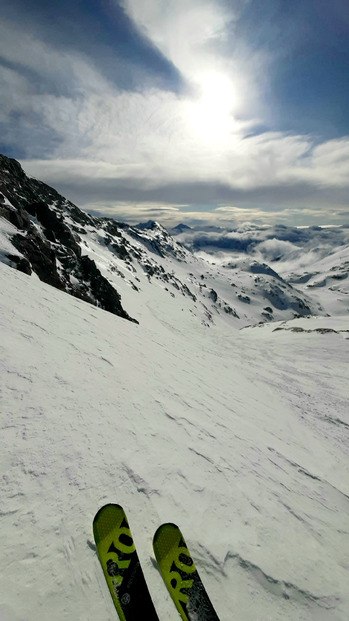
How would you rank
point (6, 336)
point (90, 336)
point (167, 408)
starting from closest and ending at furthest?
point (6, 336)
point (167, 408)
point (90, 336)

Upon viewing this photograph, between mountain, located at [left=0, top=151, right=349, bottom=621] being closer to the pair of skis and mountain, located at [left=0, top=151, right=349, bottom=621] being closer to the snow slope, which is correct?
the snow slope

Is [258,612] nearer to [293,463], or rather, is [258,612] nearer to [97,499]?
[97,499]

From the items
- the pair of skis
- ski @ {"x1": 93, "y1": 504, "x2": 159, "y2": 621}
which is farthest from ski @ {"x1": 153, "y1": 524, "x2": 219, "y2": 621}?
ski @ {"x1": 93, "y1": 504, "x2": 159, "y2": 621}

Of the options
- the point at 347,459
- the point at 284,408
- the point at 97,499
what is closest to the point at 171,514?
the point at 97,499

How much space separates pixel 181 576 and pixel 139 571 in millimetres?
651

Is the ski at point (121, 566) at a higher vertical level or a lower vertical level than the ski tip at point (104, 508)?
lower

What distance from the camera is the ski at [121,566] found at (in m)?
3.44

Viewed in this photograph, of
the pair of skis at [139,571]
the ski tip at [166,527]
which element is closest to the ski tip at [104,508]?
the pair of skis at [139,571]

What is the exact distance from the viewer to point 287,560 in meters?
4.55

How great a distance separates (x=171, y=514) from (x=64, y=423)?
9.26 ft

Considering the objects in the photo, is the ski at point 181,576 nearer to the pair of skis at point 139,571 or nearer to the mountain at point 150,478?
the pair of skis at point 139,571

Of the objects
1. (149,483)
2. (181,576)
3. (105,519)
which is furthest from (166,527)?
(105,519)

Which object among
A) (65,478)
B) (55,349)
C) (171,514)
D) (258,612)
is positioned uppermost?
(55,349)

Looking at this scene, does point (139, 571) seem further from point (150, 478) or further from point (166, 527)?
point (150, 478)
